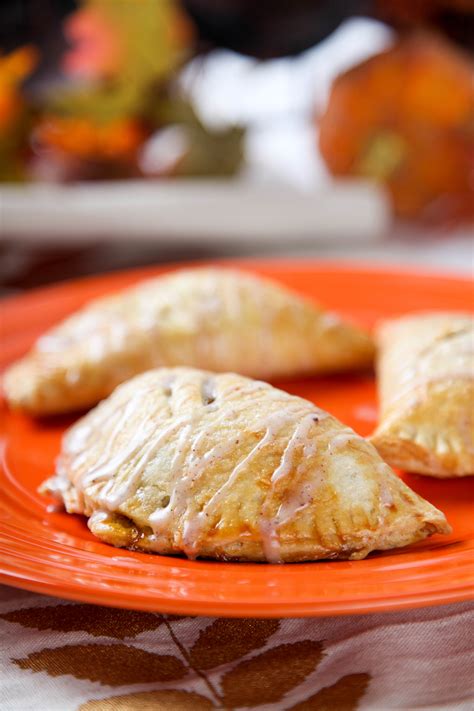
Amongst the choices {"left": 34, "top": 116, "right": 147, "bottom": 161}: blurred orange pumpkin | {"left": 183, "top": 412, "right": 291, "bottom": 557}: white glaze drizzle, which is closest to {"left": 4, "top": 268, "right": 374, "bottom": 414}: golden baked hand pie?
{"left": 183, "top": 412, "right": 291, "bottom": 557}: white glaze drizzle

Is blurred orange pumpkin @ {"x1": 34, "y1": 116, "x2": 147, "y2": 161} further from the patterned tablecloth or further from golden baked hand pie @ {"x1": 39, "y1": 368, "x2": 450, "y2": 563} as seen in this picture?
the patterned tablecloth

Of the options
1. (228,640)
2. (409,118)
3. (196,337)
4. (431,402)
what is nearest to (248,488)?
(228,640)

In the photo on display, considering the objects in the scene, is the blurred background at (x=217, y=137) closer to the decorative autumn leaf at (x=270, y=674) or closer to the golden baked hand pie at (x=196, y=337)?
the golden baked hand pie at (x=196, y=337)

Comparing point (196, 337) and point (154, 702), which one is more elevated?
point (196, 337)

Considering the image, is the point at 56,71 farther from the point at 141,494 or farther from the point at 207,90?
the point at 141,494

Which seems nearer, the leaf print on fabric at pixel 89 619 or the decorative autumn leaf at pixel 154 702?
the decorative autumn leaf at pixel 154 702

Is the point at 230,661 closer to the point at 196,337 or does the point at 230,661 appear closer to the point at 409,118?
the point at 196,337

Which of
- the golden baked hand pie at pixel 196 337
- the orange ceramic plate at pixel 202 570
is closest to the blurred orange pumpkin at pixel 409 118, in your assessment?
the golden baked hand pie at pixel 196 337
